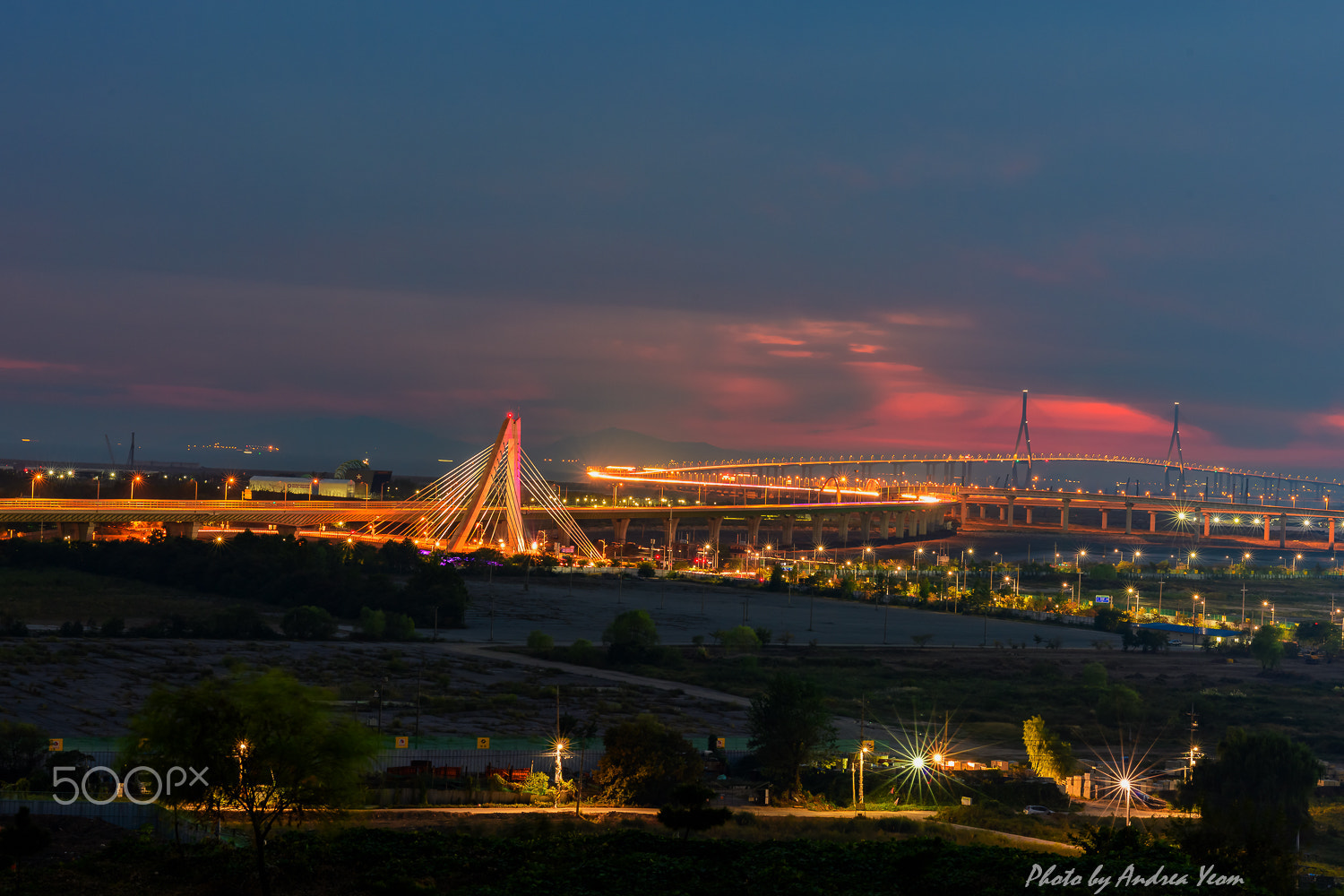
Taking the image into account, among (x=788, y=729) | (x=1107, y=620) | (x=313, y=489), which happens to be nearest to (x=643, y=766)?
(x=788, y=729)

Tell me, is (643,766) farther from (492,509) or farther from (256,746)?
(492,509)

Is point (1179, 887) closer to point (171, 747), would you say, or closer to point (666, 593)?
point (171, 747)

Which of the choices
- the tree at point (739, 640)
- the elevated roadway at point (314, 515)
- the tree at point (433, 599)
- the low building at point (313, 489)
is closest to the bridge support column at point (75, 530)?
the elevated roadway at point (314, 515)

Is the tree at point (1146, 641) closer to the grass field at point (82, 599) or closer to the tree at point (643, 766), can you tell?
the tree at point (643, 766)

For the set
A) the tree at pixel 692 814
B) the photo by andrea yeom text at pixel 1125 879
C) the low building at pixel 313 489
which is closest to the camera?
the photo by andrea yeom text at pixel 1125 879

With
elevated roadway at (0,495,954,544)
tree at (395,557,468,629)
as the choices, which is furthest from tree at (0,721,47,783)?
elevated roadway at (0,495,954,544)

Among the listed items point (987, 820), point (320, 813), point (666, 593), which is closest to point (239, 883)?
point (320, 813)
